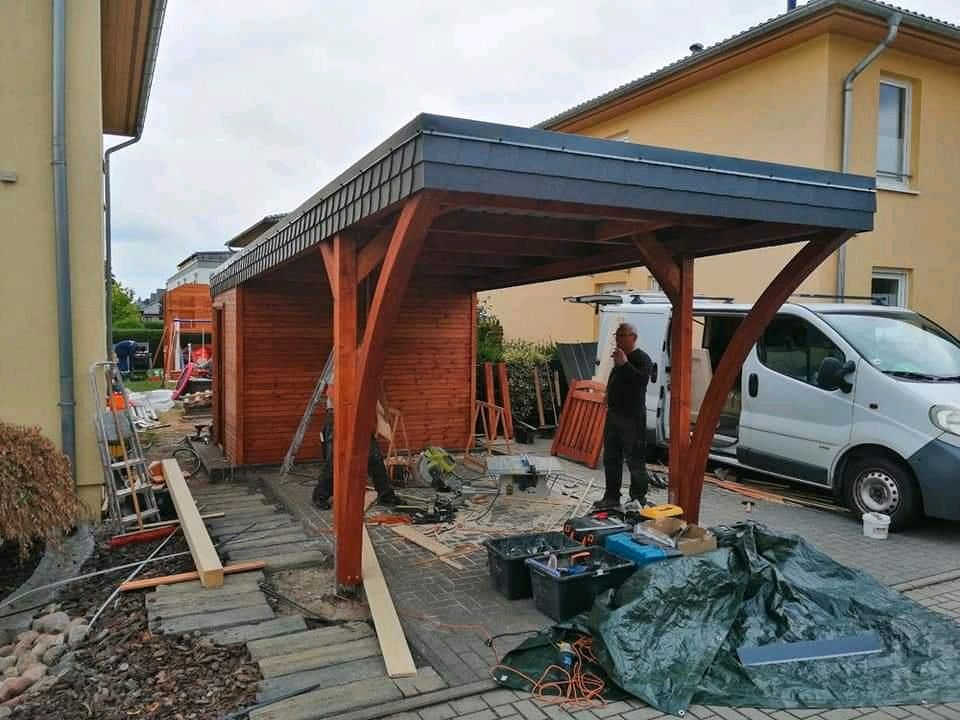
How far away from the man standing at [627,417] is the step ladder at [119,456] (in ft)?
13.3

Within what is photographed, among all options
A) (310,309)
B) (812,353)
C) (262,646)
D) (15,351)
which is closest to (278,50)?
(310,309)

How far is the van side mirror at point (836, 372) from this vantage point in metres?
6.43

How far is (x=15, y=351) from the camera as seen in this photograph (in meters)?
5.41

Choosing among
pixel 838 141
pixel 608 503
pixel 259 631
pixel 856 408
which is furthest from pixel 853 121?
pixel 259 631

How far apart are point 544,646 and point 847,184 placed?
337 cm

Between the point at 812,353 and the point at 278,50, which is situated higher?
the point at 278,50

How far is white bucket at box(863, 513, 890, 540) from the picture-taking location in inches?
227

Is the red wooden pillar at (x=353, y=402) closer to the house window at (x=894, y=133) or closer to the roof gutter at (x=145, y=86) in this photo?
the roof gutter at (x=145, y=86)

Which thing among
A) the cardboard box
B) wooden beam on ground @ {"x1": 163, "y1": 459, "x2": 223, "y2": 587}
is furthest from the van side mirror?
wooden beam on ground @ {"x1": 163, "y1": 459, "x2": 223, "y2": 587}

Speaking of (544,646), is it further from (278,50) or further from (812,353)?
(278,50)

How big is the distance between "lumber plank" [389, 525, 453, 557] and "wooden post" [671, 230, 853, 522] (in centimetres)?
193

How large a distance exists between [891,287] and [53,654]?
1119 centimetres

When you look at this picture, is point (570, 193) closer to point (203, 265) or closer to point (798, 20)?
point (798, 20)

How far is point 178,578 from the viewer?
451 centimetres
